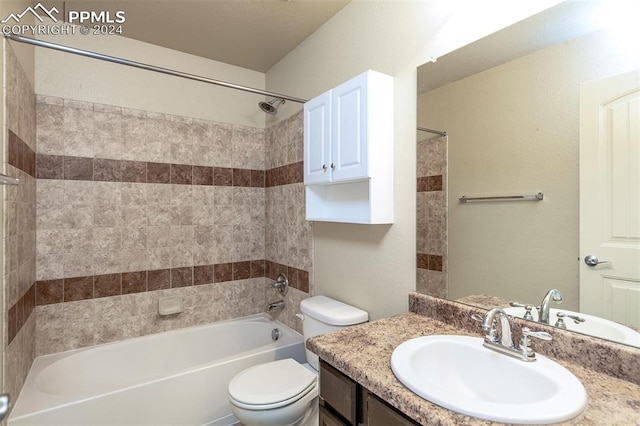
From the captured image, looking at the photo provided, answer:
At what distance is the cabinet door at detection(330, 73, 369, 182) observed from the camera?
4.99 feet

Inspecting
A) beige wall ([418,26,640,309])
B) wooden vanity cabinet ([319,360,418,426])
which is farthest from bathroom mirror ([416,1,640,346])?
wooden vanity cabinet ([319,360,418,426])

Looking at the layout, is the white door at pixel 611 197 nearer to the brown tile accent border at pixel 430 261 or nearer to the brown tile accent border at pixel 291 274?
the brown tile accent border at pixel 430 261

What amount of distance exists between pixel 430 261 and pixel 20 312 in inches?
82.0

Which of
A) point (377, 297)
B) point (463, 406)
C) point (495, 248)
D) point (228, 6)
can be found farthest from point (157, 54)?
point (463, 406)

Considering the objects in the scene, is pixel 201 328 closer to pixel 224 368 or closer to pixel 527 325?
pixel 224 368

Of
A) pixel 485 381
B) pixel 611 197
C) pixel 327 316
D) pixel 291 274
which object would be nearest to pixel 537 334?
pixel 485 381

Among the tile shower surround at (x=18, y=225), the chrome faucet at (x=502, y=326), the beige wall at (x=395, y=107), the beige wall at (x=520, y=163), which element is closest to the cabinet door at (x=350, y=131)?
the beige wall at (x=395, y=107)

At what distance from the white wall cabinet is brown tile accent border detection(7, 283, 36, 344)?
1593 mm

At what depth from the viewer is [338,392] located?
1.05m

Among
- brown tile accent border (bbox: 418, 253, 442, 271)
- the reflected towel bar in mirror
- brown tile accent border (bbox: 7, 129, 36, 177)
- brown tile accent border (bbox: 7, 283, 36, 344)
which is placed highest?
brown tile accent border (bbox: 7, 129, 36, 177)

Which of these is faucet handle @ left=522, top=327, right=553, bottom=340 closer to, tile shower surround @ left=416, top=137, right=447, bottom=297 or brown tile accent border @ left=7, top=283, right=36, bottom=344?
tile shower surround @ left=416, top=137, right=447, bottom=297

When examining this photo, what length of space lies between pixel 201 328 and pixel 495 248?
2186 mm

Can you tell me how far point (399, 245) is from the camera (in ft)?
5.13

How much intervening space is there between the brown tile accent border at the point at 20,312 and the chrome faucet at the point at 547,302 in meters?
2.20
